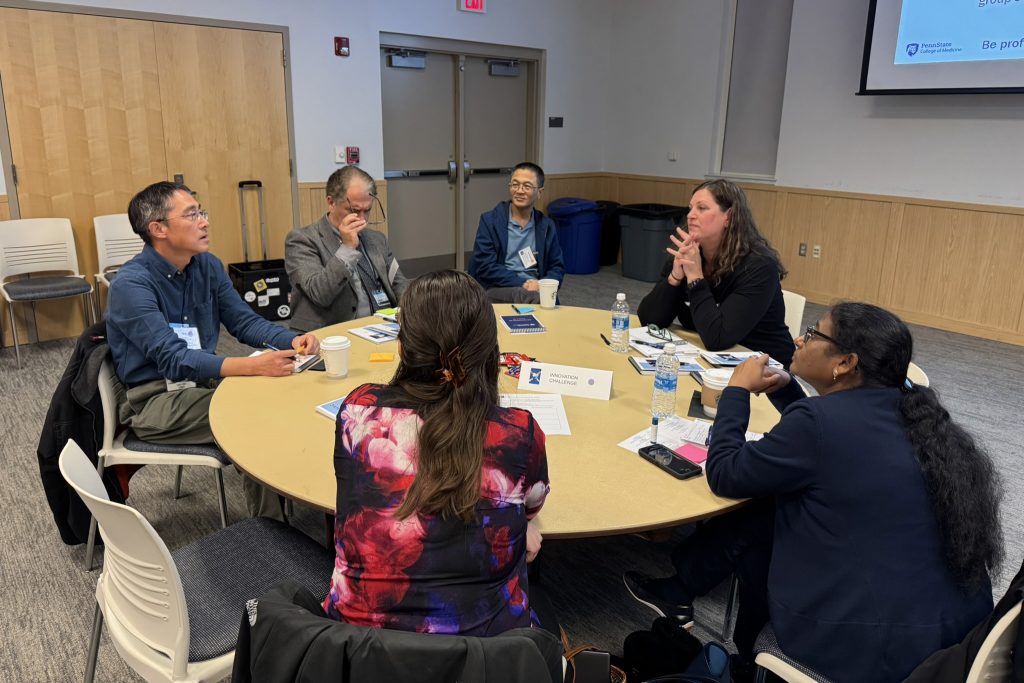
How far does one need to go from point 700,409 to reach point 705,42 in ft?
18.9

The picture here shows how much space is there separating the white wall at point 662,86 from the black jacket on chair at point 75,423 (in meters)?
6.09

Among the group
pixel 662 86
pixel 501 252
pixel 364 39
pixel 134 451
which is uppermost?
pixel 364 39

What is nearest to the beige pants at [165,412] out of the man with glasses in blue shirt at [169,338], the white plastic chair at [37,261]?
the man with glasses in blue shirt at [169,338]

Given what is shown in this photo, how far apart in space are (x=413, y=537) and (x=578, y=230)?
6.49 m

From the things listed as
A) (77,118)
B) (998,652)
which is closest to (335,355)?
(998,652)

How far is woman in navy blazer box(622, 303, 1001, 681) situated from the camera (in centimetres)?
146

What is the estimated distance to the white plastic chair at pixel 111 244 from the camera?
16.2ft

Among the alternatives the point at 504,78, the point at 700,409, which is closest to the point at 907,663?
the point at 700,409

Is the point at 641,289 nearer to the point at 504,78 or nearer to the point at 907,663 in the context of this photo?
the point at 504,78

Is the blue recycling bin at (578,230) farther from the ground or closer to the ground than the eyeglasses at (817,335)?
closer to the ground

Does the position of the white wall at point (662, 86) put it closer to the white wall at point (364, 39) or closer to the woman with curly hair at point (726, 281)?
the white wall at point (364, 39)

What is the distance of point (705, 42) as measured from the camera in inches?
274

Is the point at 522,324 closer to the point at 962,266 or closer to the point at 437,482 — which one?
the point at 437,482

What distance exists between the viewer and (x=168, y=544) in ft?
8.87
